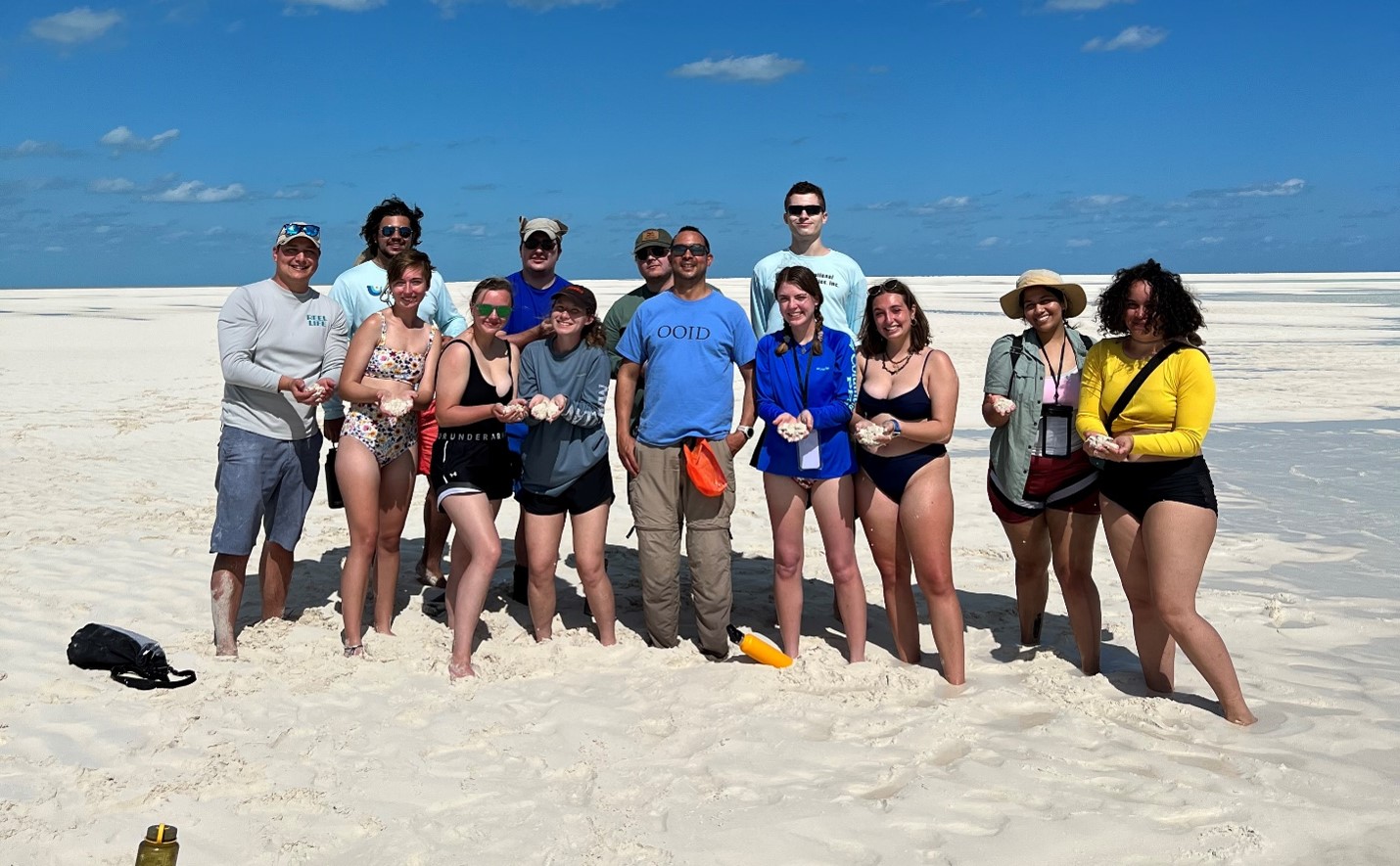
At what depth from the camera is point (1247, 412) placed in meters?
13.6

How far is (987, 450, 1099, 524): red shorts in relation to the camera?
491 cm

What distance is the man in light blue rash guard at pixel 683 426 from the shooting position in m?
5.45

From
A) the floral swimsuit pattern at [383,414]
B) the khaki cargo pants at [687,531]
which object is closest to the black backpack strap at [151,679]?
the floral swimsuit pattern at [383,414]

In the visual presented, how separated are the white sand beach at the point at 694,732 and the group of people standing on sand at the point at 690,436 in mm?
318

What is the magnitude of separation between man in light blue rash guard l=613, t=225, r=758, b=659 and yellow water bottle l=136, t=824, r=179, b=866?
9.15 feet

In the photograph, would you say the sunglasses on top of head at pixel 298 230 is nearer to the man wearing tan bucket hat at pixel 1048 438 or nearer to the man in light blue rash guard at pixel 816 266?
the man in light blue rash guard at pixel 816 266

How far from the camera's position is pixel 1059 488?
495cm

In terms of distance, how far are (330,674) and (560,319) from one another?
85.0 inches

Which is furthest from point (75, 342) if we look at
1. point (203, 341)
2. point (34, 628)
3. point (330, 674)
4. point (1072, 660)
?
point (1072, 660)

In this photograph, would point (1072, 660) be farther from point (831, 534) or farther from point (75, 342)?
point (75, 342)

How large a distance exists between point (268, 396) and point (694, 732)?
2.82 metres

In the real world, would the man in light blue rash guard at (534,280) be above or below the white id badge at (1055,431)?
above

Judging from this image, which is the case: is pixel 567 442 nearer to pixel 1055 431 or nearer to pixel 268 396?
pixel 268 396

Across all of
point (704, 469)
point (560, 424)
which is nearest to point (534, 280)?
point (560, 424)
